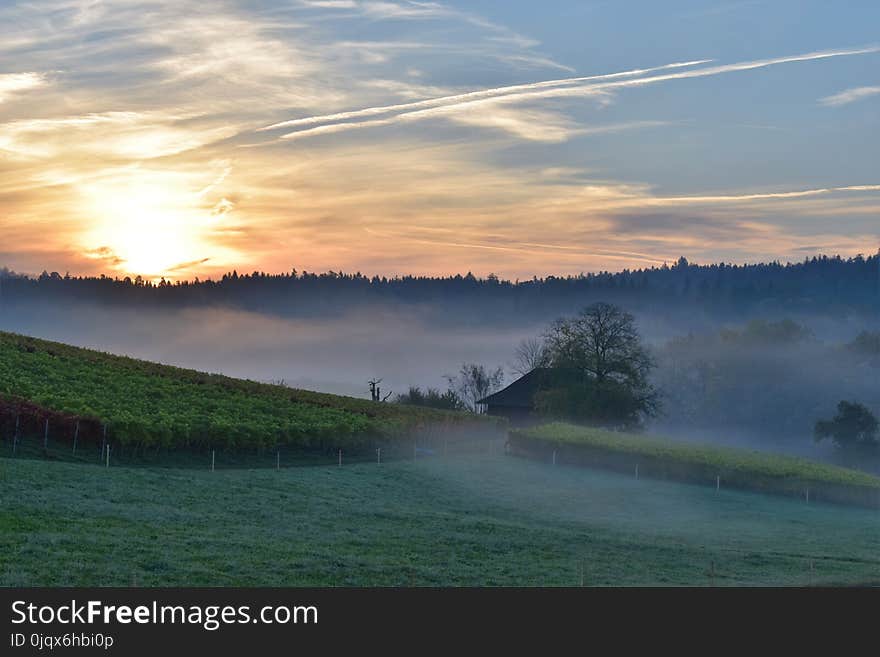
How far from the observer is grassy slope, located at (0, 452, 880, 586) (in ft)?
105

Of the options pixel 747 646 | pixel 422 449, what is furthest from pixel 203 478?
pixel 747 646

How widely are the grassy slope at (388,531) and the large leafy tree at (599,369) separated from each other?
3124 cm

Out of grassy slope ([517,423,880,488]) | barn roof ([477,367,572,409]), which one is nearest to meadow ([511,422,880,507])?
grassy slope ([517,423,880,488])

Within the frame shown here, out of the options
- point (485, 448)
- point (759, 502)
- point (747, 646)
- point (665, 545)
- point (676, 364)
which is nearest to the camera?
point (747, 646)

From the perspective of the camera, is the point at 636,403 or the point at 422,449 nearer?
the point at 422,449

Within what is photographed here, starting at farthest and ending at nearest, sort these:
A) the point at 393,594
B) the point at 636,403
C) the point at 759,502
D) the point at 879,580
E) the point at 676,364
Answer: the point at 676,364 → the point at 636,403 → the point at 759,502 → the point at 879,580 → the point at 393,594

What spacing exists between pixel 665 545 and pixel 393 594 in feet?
71.7

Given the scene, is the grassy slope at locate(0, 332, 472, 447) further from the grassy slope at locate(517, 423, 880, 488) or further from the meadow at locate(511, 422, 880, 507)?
the meadow at locate(511, 422, 880, 507)

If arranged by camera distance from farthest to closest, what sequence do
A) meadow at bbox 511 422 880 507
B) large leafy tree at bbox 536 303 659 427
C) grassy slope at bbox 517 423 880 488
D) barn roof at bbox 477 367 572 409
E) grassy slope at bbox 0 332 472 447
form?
barn roof at bbox 477 367 572 409 < large leafy tree at bbox 536 303 659 427 < grassy slope at bbox 517 423 880 488 < meadow at bbox 511 422 880 507 < grassy slope at bbox 0 332 472 447

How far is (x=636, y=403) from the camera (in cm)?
9925

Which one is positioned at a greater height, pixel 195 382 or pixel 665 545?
pixel 195 382

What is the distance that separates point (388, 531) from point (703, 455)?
129 feet

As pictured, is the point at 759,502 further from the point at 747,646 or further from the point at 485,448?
the point at 747,646

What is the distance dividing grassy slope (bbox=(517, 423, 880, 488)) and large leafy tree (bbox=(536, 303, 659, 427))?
10.2 meters
